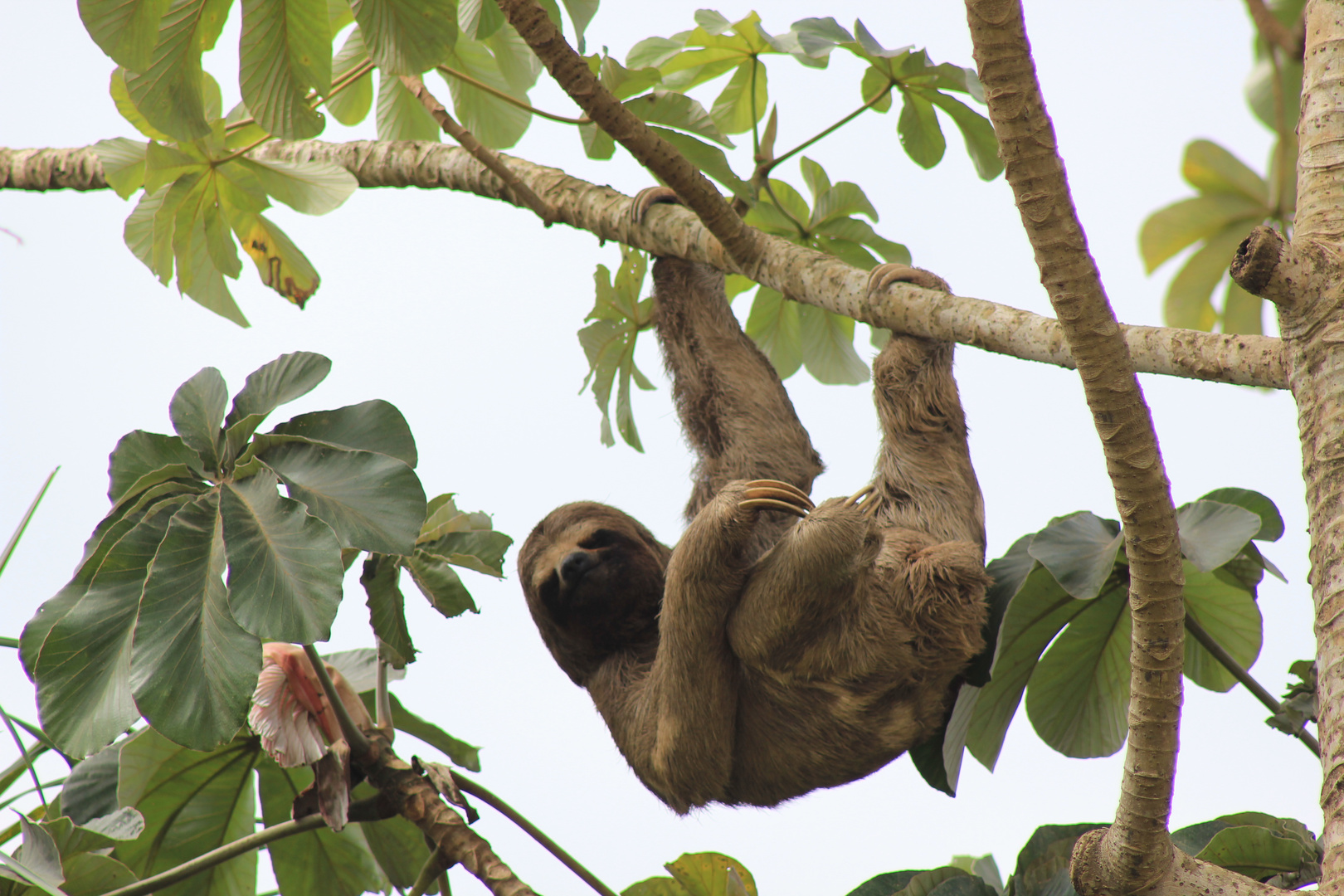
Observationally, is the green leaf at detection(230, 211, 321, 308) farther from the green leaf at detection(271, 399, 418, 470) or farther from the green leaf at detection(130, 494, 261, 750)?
the green leaf at detection(130, 494, 261, 750)

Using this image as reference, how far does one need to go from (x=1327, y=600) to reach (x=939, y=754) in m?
1.44

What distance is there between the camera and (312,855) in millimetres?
3609

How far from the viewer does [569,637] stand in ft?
13.6

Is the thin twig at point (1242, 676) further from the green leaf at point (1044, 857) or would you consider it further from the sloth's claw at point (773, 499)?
the sloth's claw at point (773, 499)

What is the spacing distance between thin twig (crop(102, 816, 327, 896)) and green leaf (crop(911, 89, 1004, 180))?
11.0 feet

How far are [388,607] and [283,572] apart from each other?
3.45 feet

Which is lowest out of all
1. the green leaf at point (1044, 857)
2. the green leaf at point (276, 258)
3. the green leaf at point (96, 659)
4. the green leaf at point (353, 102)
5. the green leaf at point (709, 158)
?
the green leaf at point (1044, 857)

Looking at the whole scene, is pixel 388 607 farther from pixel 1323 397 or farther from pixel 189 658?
pixel 1323 397

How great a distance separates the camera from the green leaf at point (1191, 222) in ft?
16.6

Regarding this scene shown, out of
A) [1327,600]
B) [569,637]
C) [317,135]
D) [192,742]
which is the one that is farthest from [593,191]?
[1327,600]

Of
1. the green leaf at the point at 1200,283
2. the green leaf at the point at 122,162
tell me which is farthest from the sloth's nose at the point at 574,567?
the green leaf at the point at 1200,283

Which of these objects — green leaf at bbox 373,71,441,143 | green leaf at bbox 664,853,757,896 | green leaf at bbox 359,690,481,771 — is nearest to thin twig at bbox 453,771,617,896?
green leaf at bbox 664,853,757,896

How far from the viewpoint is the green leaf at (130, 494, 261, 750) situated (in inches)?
88.8

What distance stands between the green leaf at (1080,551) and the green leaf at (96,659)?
2247mm
